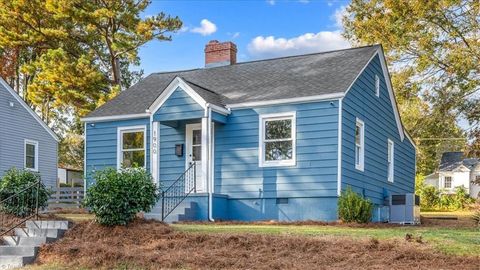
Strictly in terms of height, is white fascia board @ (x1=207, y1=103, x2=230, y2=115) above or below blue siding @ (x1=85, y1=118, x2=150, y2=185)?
above

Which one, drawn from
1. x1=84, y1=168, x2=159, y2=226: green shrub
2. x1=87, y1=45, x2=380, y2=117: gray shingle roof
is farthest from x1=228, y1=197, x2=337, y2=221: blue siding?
x1=84, y1=168, x2=159, y2=226: green shrub

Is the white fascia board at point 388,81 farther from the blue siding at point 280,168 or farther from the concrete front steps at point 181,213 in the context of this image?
the concrete front steps at point 181,213

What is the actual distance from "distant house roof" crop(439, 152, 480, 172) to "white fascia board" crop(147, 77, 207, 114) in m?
39.5

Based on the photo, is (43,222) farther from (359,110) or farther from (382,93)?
(382,93)

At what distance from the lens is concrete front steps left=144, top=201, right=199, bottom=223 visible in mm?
13625

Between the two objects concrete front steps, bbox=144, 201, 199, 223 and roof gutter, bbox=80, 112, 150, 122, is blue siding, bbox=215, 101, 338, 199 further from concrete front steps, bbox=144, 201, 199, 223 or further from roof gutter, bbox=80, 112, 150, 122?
roof gutter, bbox=80, 112, 150, 122

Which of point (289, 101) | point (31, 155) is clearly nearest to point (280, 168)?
point (289, 101)

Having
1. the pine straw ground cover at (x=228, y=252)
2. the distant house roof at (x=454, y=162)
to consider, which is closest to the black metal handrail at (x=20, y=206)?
the pine straw ground cover at (x=228, y=252)

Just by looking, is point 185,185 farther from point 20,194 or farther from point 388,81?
point 388,81

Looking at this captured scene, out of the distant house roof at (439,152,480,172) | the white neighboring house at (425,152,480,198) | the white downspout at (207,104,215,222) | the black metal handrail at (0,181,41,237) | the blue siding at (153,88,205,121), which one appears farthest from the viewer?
the distant house roof at (439,152,480,172)

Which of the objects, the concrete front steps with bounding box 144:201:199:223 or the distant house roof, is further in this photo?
the distant house roof

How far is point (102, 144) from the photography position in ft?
57.0

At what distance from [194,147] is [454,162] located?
3991 cm

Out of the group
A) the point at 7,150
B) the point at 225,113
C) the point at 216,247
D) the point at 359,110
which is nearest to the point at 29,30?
the point at 7,150
